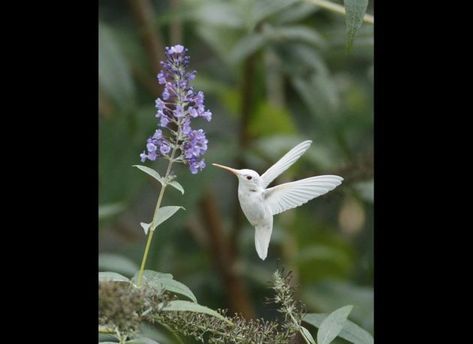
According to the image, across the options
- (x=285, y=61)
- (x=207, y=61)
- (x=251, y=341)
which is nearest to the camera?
(x=251, y=341)

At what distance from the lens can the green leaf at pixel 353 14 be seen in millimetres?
599

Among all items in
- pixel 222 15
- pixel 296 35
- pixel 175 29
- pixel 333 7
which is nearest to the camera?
pixel 333 7

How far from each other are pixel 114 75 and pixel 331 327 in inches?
34.2

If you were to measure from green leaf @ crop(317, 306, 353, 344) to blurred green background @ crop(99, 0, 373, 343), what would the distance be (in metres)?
0.48

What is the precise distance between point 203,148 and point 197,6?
0.97 metres

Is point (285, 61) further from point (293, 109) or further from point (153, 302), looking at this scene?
point (153, 302)

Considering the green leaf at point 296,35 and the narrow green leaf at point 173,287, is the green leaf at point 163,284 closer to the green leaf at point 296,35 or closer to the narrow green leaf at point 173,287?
the narrow green leaf at point 173,287

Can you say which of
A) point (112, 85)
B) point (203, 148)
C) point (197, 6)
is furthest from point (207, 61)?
point (203, 148)

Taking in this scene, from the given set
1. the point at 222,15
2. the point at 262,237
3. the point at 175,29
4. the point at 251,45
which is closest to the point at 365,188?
the point at 262,237

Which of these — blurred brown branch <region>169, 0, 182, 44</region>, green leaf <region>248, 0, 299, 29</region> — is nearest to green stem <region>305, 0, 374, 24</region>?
green leaf <region>248, 0, 299, 29</region>

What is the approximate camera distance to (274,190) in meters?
0.59

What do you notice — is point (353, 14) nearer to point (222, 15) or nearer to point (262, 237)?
point (262, 237)

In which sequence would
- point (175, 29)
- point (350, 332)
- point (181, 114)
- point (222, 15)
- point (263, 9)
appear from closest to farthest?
point (181, 114), point (350, 332), point (263, 9), point (222, 15), point (175, 29)

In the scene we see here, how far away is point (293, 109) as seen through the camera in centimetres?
189
